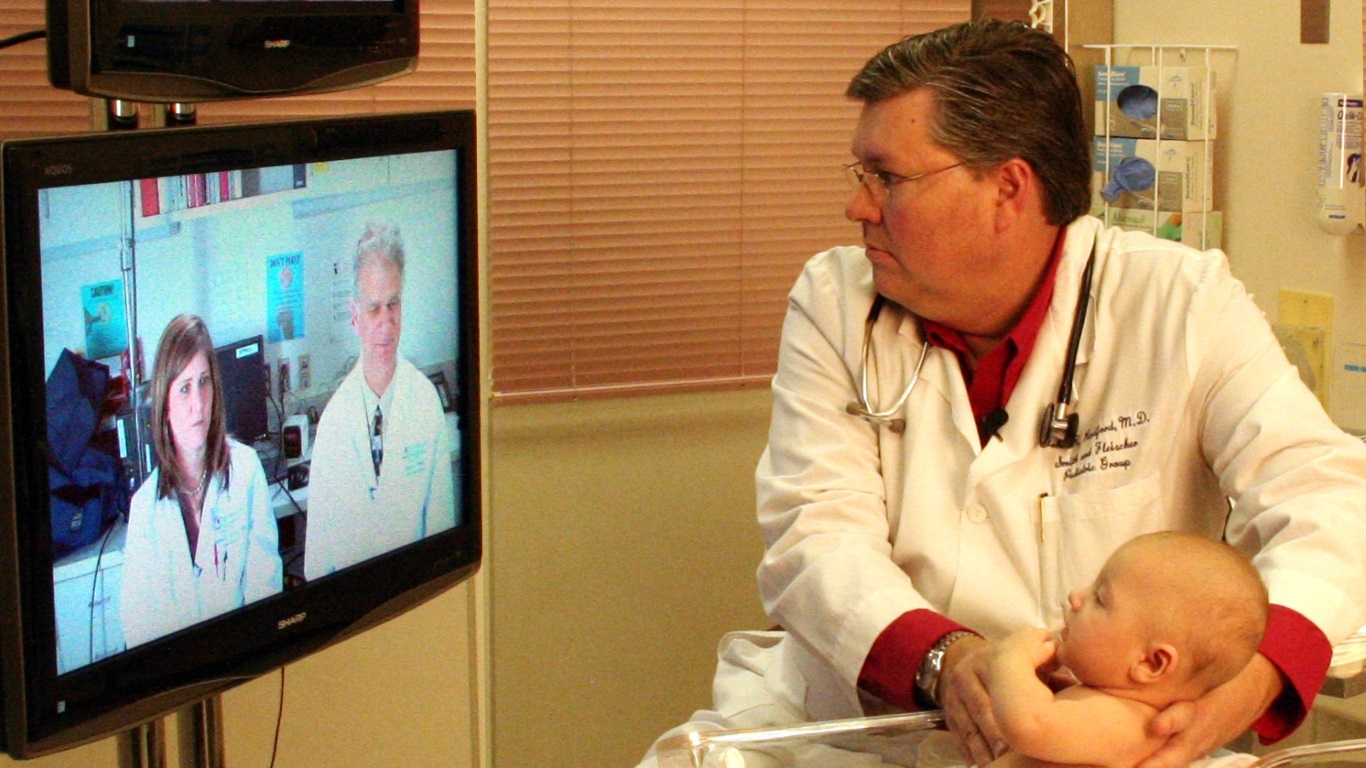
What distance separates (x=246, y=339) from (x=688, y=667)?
5.85ft

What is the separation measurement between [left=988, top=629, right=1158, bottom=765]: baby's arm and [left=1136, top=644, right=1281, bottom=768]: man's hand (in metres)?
0.01

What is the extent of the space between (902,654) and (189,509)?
75 centimetres

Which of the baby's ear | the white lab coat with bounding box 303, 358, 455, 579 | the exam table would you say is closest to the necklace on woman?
the white lab coat with bounding box 303, 358, 455, 579

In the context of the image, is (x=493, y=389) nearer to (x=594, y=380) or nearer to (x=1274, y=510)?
(x=594, y=380)

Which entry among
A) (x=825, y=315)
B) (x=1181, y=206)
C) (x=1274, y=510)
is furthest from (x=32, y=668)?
(x=1181, y=206)

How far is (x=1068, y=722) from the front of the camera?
127 cm

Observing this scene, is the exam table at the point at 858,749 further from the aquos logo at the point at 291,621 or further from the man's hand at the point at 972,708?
the aquos logo at the point at 291,621

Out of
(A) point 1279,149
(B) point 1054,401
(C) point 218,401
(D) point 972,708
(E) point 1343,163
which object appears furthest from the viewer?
(A) point 1279,149

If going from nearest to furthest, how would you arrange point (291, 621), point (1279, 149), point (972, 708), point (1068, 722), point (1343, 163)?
point (1068, 722)
point (972, 708)
point (291, 621)
point (1343, 163)
point (1279, 149)

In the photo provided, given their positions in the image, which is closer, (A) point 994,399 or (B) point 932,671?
(B) point 932,671

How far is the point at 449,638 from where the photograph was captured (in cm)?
220

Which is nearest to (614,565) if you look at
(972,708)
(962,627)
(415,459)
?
(415,459)

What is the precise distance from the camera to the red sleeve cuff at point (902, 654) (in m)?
1.57

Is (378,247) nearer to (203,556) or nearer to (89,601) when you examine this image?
(203,556)
